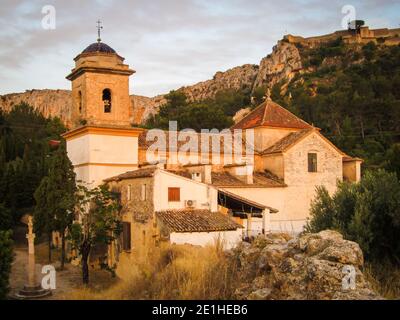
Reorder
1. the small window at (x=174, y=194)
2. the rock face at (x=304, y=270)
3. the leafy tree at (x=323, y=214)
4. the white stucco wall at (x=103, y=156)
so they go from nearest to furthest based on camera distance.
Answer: the rock face at (x=304, y=270), the leafy tree at (x=323, y=214), the small window at (x=174, y=194), the white stucco wall at (x=103, y=156)

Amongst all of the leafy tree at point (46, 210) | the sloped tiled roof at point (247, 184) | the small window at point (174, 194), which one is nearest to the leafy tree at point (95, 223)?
the leafy tree at point (46, 210)

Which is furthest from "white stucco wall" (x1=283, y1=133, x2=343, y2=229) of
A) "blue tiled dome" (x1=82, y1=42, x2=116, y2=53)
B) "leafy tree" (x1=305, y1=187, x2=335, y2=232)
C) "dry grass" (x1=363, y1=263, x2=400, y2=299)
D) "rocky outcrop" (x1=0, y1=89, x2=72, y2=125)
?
"rocky outcrop" (x1=0, y1=89, x2=72, y2=125)

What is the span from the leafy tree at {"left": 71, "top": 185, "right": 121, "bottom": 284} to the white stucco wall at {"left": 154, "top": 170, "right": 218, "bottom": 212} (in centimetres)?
332

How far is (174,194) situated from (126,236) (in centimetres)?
358

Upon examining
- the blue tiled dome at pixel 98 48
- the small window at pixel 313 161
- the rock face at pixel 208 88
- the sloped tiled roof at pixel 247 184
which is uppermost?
the rock face at pixel 208 88

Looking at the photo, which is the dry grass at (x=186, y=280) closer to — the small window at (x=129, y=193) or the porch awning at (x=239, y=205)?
the small window at (x=129, y=193)

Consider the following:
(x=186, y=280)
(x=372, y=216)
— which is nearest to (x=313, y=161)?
(x=372, y=216)

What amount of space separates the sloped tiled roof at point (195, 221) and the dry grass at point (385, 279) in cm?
692

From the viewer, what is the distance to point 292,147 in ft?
87.5

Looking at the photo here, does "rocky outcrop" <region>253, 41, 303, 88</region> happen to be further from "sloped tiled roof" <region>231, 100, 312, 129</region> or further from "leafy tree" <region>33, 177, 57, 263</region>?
"leafy tree" <region>33, 177, 57, 263</region>

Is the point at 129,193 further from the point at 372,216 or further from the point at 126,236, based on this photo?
the point at 372,216

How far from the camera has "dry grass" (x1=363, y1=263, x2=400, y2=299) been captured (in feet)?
27.7

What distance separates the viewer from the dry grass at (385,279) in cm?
845
